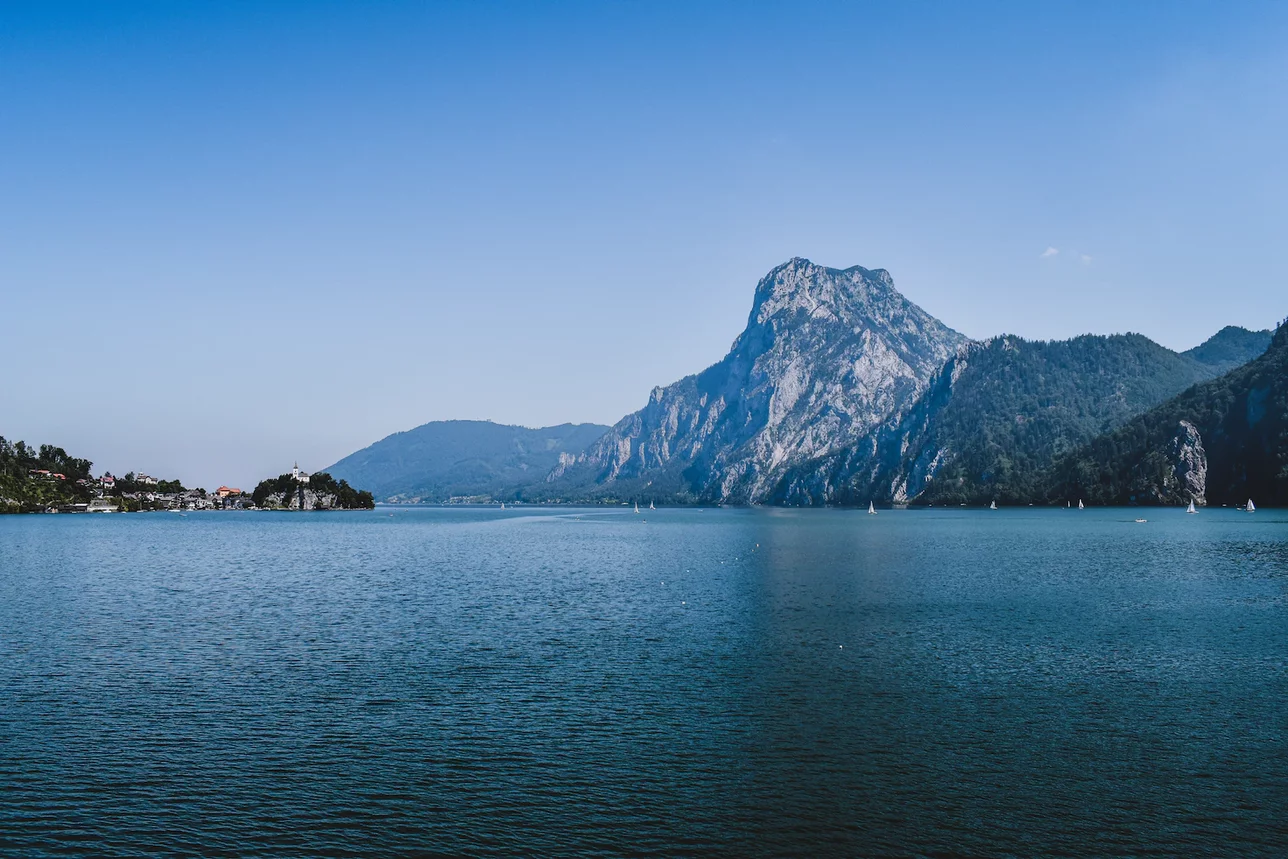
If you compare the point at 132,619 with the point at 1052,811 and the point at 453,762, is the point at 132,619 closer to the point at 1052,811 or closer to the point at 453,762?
the point at 453,762

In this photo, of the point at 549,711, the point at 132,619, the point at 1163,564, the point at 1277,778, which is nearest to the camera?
the point at 1277,778

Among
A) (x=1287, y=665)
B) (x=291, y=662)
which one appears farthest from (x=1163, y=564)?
(x=291, y=662)

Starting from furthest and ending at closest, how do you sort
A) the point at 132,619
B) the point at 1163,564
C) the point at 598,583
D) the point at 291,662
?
the point at 1163,564 → the point at 598,583 → the point at 132,619 → the point at 291,662

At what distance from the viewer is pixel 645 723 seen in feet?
136

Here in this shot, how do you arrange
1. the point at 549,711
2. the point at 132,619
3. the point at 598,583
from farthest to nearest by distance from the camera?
the point at 598,583
the point at 132,619
the point at 549,711

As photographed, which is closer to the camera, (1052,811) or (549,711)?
(1052,811)

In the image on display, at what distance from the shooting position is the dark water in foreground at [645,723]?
29.9m

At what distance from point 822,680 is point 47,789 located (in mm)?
37115

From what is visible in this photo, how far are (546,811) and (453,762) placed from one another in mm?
6513

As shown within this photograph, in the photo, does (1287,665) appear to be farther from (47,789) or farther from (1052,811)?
(47,789)

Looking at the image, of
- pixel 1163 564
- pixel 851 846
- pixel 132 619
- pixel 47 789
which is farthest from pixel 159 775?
pixel 1163 564

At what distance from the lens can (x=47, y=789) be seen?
3297 centimetres

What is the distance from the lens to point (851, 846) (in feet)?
94.1

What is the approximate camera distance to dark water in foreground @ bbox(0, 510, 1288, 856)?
98.1 feet
